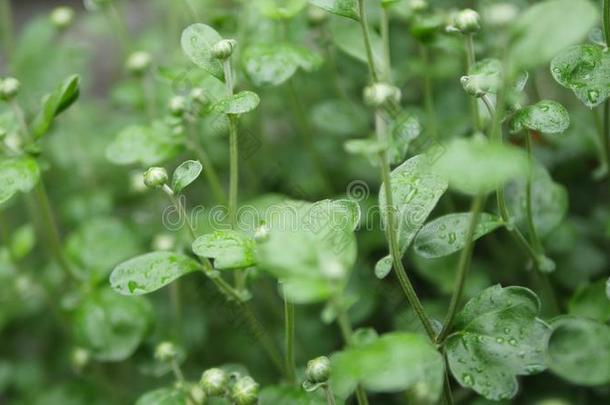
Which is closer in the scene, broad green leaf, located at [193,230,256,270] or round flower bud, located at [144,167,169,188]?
broad green leaf, located at [193,230,256,270]

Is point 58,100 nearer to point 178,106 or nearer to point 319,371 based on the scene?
point 178,106

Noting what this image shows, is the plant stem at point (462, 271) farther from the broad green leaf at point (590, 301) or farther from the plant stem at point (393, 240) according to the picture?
the broad green leaf at point (590, 301)

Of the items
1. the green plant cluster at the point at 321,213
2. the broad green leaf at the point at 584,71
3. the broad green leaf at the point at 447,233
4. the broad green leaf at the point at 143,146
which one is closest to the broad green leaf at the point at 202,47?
the green plant cluster at the point at 321,213

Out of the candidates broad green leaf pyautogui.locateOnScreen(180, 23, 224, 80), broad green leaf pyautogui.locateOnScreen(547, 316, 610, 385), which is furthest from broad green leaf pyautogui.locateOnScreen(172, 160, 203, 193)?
broad green leaf pyautogui.locateOnScreen(547, 316, 610, 385)

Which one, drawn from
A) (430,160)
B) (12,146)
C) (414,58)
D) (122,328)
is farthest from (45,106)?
(414,58)

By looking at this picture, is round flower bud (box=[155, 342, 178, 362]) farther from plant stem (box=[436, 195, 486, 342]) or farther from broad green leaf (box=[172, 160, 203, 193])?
plant stem (box=[436, 195, 486, 342])

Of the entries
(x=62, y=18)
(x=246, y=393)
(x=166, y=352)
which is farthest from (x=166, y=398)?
(x=62, y=18)
